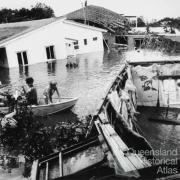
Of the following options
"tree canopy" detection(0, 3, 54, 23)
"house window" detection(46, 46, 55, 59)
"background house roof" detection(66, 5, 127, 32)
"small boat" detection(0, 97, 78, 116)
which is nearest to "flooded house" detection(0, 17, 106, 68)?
"house window" detection(46, 46, 55, 59)

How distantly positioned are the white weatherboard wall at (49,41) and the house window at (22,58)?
38 centimetres

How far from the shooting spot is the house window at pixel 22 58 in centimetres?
2555

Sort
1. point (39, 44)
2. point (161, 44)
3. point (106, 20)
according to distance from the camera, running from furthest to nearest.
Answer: point (106, 20) → point (161, 44) → point (39, 44)

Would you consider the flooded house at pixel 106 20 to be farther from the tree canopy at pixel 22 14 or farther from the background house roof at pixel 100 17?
the tree canopy at pixel 22 14

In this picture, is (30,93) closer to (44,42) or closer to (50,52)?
(44,42)

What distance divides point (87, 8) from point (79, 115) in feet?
112

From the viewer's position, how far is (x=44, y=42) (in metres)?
27.0

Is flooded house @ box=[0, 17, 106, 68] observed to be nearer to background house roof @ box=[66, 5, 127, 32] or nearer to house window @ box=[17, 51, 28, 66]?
house window @ box=[17, 51, 28, 66]

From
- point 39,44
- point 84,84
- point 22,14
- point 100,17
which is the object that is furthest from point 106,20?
point 84,84

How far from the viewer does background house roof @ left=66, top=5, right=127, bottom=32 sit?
38.8 m

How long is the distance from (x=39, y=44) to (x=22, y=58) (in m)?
2.49

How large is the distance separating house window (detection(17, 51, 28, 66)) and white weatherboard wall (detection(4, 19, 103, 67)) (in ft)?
1.23

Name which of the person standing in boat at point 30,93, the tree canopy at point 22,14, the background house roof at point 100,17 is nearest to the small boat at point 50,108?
the person standing in boat at point 30,93

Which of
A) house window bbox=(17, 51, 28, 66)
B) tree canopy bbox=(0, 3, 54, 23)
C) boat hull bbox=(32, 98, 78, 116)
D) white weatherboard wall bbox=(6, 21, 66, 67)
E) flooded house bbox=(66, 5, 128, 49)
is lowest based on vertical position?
boat hull bbox=(32, 98, 78, 116)
